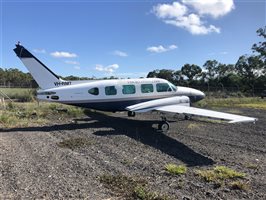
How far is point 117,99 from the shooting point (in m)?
17.7

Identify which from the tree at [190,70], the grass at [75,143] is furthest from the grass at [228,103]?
the tree at [190,70]

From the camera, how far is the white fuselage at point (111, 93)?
16.4 metres

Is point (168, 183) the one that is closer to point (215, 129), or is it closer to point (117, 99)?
point (215, 129)

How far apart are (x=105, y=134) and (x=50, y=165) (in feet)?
17.2

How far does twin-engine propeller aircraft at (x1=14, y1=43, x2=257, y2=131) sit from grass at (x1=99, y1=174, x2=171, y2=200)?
25.4 feet

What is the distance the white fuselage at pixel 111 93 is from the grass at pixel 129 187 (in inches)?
369

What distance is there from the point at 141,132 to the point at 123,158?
16.7 feet

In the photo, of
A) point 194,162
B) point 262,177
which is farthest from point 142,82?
point 262,177

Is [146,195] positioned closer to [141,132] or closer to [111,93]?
[141,132]

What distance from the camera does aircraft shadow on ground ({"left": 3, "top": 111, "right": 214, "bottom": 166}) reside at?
9.98 metres

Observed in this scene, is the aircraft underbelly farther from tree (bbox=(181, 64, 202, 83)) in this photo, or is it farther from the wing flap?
tree (bbox=(181, 64, 202, 83))

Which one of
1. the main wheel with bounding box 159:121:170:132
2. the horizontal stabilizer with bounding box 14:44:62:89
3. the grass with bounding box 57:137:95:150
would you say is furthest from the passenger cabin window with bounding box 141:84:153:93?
the grass with bounding box 57:137:95:150

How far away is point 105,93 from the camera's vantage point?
17.4 metres

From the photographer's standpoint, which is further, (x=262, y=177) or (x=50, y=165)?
(x=50, y=165)
